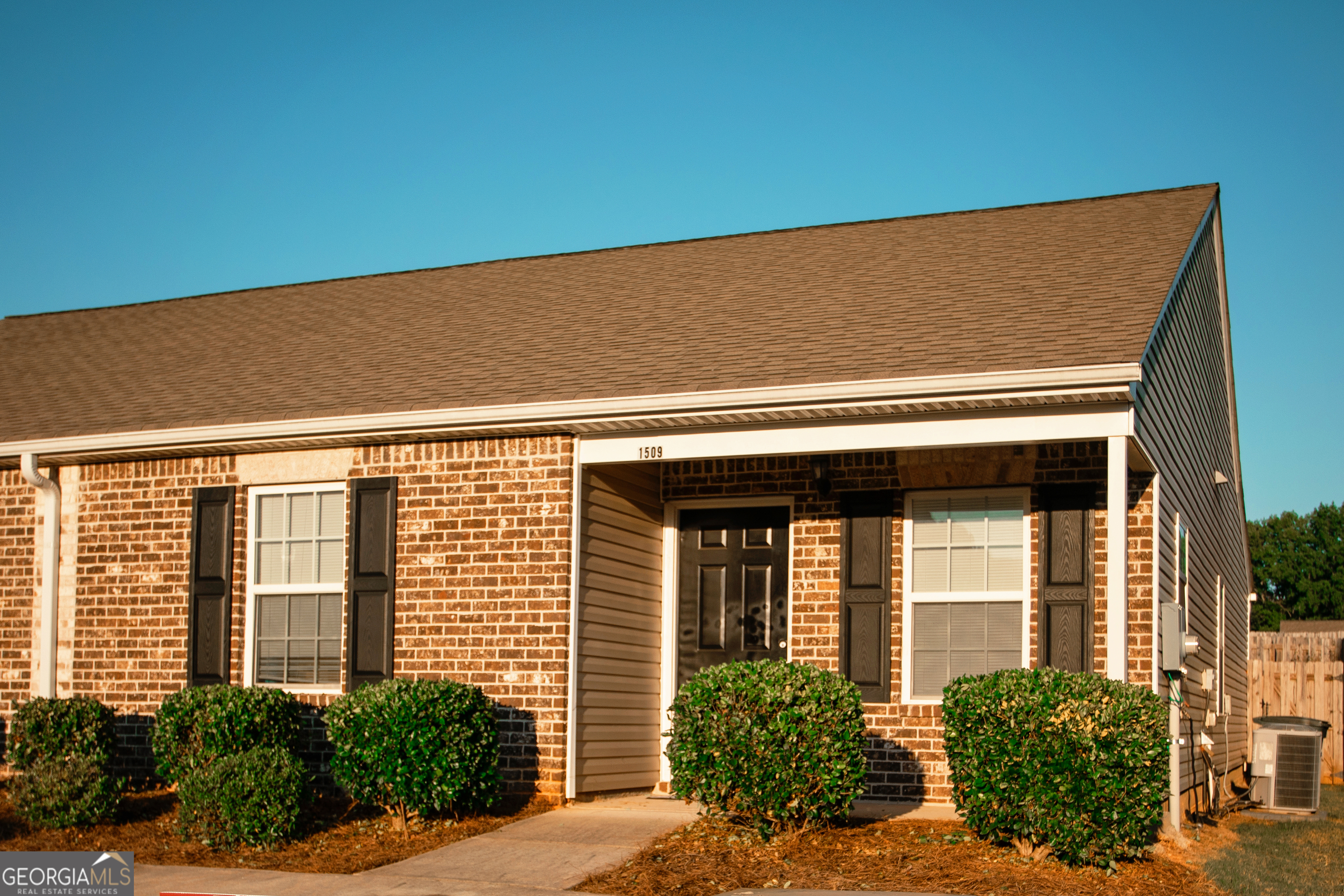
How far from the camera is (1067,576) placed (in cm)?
918

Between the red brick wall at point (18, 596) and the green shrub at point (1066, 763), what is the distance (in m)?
8.37

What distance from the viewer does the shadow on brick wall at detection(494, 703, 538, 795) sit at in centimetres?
952

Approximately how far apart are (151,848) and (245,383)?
450cm

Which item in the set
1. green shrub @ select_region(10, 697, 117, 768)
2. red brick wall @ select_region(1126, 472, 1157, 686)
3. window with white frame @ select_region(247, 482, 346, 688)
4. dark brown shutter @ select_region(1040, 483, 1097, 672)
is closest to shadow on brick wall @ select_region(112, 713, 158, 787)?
green shrub @ select_region(10, 697, 117, 768)

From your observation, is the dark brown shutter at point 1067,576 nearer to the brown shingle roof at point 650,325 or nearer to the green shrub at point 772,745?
the brown shingle roof at point 650,325

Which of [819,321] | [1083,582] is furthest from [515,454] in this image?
[1083,582]

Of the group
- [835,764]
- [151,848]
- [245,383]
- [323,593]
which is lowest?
[151,848]

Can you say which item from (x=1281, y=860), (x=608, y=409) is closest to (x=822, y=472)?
(x=608, y=409)

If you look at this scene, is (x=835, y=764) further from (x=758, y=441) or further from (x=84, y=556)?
(x=84, y=556)

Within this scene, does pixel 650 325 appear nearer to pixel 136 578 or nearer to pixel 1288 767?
pixel 136 578

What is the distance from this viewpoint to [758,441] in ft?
30.0

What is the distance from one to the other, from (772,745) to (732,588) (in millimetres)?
2911

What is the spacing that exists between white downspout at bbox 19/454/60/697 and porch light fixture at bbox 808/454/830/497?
6.62 metres

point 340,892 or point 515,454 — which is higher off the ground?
point 515,454
